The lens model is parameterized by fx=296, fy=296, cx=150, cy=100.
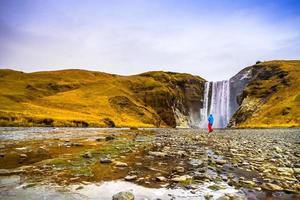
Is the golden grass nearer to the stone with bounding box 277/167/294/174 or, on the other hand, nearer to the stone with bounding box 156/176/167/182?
the stone with bounding box 277/167/294/174

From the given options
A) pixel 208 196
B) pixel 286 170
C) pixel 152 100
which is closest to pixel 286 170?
pixel 286 170

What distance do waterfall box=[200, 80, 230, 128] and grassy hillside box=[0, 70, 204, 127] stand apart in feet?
21.7

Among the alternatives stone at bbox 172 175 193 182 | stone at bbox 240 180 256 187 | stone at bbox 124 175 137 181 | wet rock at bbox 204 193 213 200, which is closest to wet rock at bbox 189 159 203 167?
stone at bbox 172 175 193 182

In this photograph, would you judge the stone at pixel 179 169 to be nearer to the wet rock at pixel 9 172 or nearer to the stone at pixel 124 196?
the stone at pixel 124 196

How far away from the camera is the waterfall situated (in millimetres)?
124125

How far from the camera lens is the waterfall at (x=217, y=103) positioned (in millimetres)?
124125

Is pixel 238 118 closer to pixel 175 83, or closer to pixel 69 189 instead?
pixel 175 83

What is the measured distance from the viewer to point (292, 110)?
87.7 meters

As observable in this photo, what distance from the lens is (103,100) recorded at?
103 metres

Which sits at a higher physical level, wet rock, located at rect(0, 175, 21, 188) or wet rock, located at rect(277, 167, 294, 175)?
wet rock, located at rect(277, 167, 294, 175)

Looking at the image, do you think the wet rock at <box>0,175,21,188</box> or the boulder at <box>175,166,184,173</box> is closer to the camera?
the wet rock at <box>0,175,21,188</box>

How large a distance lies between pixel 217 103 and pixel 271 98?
27137 millimetres

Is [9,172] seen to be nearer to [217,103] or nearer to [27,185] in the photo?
[27,185]

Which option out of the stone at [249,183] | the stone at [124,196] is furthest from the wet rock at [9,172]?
the stone at [249,183]
